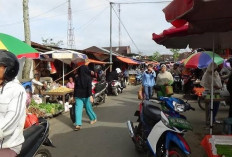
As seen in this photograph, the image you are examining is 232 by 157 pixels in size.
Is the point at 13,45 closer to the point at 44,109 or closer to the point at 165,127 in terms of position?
the point at 165,127

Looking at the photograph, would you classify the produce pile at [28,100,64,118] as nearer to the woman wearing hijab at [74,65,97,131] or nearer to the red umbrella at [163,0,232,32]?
the woman wearing hijab at [74,65,97,131]

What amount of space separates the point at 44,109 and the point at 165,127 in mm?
5734

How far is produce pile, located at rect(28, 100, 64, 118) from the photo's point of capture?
8.52 metres

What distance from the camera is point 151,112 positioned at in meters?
4.74

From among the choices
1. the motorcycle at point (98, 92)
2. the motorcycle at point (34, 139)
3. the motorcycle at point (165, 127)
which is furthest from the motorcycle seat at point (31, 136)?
the motorcycle at point (98, 92)

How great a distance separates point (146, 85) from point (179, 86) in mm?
8850

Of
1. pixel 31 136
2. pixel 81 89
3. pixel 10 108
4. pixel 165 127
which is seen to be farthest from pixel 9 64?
pixel 81 89

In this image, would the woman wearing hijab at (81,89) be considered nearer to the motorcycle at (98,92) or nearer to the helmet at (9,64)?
the motorcycle at (98,92)

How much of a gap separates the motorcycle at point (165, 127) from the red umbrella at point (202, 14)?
4.14 feet

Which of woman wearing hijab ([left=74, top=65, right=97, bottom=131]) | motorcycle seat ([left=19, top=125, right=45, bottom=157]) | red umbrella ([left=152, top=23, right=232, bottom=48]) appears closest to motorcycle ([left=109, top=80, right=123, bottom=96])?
woman wearing hijab ([left=74, top=65, right=97, bottom=131])

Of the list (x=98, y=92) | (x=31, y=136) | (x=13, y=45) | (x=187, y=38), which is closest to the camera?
(x=31, y=136)

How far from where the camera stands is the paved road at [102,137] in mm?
5662

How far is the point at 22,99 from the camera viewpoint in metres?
2.63

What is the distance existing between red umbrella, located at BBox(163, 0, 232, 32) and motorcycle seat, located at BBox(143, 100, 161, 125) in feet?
4.78
